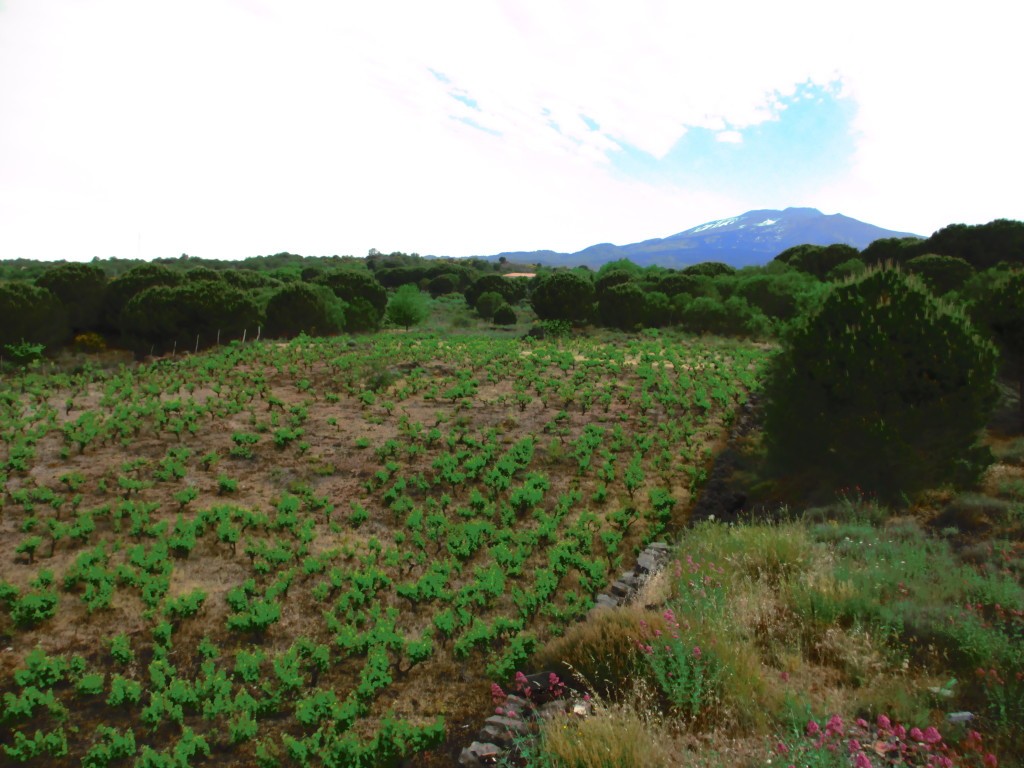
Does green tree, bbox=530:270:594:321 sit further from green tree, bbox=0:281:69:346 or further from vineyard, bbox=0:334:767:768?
green tree, bbox=0:281:69:346

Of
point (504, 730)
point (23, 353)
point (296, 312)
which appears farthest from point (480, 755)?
point (296, 312)

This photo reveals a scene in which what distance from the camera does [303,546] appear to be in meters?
8.97

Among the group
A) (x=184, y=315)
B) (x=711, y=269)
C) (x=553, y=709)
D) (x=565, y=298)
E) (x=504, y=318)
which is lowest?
(x=553, y=709)

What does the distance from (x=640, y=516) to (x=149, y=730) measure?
24.2ft

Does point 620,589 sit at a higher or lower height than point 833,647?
lower

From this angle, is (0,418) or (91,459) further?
(0,418)

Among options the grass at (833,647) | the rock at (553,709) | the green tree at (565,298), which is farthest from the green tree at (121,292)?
the grass at (833,647)

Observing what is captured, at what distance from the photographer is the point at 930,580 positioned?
19.0 feet

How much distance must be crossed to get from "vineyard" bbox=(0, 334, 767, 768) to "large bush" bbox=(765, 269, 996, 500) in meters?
2.74

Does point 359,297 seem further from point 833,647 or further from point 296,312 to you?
point 833,647

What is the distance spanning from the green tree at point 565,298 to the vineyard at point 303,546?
17.5 meters

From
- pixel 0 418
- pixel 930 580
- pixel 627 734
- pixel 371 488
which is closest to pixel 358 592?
pixel 371 488

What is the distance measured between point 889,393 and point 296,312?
27144 mm

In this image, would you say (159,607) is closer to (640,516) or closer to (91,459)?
(91,459)
